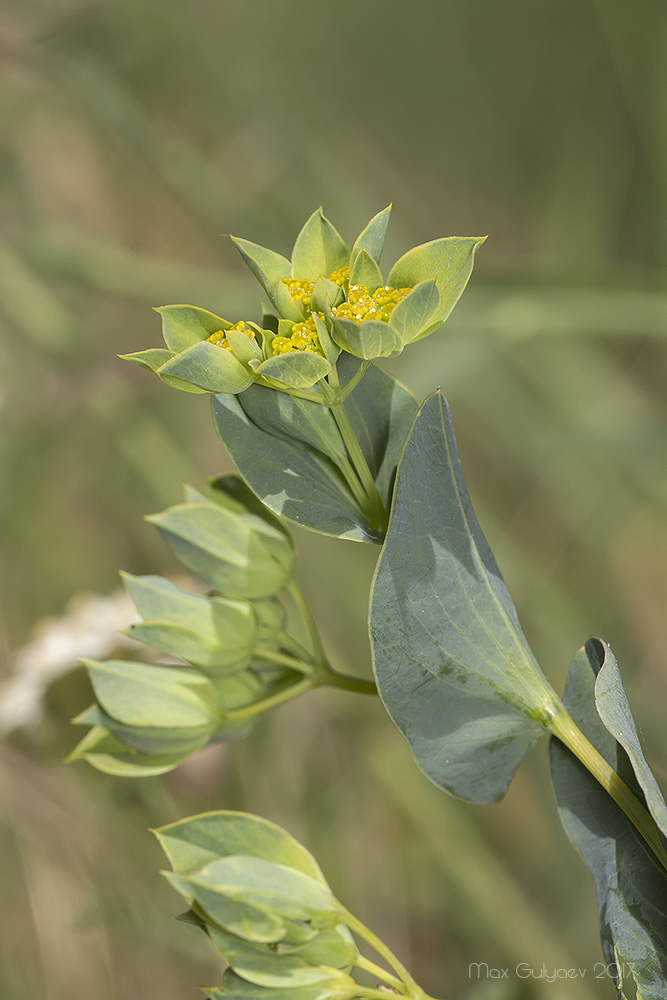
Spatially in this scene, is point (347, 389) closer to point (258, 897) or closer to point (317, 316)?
point (317, 316)

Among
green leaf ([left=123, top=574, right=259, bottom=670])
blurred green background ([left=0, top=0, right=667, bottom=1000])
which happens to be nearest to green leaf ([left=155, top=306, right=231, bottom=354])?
green leaf ([left=123, top=574, right=259, bottom=670])

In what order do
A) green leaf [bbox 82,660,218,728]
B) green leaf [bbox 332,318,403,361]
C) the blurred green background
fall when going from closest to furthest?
green leaf [bbox 332,318,403,361]
green leaf [bbox 82,660,218,728]
the blurred green background

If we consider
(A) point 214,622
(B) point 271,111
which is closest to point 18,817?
(A) point 214,622

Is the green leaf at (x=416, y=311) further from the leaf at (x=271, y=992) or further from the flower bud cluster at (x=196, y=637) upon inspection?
the leaf at (x=271, y=992)

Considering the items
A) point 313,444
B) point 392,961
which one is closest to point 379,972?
point 392,961

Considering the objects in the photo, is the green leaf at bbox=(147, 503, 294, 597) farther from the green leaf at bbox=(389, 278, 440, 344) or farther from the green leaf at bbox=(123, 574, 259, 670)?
the green leaf at bbox=(389, 278, 440, 344)

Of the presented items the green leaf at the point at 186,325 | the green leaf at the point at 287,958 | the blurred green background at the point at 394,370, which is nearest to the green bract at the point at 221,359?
the green leaf at the point at 186,325
